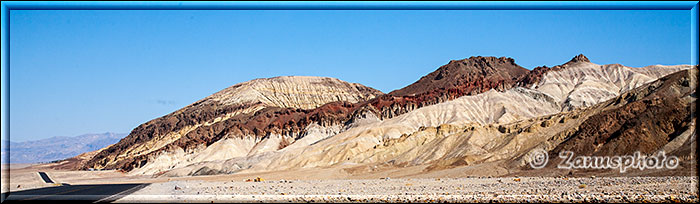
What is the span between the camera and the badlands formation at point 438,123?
52.5 meters

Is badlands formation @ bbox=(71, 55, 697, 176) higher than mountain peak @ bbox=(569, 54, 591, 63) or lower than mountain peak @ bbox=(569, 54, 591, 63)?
lower

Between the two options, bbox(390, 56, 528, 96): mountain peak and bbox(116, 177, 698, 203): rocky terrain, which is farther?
bbox(390, 56, 528, 96): mountain peak

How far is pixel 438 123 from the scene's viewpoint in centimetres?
9556

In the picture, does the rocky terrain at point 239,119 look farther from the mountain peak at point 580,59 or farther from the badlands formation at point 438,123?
the mountain peak at point 580,59

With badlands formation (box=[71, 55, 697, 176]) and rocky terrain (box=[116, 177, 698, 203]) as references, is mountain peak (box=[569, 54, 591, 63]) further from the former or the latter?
rocky terrain (box=[116, 177, 698, 203])

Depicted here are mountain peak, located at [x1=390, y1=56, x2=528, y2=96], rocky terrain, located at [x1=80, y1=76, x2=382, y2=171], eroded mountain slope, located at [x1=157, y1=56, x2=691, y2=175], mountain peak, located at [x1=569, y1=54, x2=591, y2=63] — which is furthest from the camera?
mountain peak, located at [x1=390, y1=56, x2=528, y2=96]

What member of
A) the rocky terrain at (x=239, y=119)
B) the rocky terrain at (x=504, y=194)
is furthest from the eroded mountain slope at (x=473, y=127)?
the rocky terrain at (x=504, y=194)

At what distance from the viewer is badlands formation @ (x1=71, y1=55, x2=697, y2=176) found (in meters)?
52.5

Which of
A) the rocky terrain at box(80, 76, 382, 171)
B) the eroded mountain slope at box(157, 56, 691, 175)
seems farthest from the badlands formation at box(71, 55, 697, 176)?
the rocky terrain at box(80, 76, 382, 171)

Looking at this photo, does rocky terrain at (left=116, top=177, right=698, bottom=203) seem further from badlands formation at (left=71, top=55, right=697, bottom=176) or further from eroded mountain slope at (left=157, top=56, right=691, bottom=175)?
eroded mountain slope at (left=157, top=56, right=691, bottom=175)

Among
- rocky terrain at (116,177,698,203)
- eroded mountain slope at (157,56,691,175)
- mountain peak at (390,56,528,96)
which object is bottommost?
rocky terrain at (116,177,698,203)

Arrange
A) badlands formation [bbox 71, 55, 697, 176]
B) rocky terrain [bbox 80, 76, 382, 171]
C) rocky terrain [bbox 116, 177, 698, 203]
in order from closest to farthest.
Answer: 1. rocky terrain [bbox 116, 177, 698, 203]
2. badlands formation [bbox 71, 55, 697, 176]
3. rocky terrain [bbox 80, 76, 382, 171]

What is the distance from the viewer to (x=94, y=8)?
1858cm

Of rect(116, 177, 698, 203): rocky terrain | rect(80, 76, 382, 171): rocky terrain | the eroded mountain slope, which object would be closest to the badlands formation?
the eroded mountain slope
